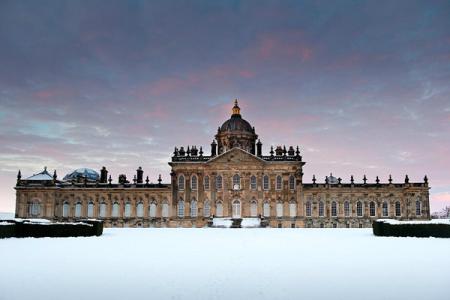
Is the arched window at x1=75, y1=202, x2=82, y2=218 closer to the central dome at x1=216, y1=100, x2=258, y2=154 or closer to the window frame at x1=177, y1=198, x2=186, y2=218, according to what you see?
the window frame at x1=177, y1=198, x2=186, y2=218

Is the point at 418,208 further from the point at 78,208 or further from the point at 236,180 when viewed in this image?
the point at 78,208

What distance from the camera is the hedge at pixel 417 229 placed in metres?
28.3

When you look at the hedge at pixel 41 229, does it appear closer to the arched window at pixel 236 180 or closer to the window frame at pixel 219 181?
the window frame at pixel 219 181

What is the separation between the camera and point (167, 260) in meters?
15.2

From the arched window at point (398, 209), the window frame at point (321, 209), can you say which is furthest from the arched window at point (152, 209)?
the arched window at point (398, 209)

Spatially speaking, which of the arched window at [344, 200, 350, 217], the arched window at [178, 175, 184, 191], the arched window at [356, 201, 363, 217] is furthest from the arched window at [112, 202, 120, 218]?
the arched window at [356, 201, 363, 217]

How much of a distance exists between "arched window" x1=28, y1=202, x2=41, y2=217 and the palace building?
12 cm

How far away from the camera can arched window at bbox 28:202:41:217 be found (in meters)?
62.6

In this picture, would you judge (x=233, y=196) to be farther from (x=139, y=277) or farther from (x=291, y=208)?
(x=139, y=277)

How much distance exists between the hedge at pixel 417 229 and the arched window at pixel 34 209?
46.6 metres

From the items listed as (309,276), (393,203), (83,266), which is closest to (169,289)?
(309,276)

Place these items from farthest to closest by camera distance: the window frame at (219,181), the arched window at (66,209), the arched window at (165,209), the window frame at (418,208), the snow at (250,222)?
1. the arched window at (66,209)
2. the arched window at (165,209)
3. the window frame at (418,208)
4. the window frame at (219,181)
5. the snow at (250,222)

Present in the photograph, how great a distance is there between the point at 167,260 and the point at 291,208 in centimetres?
4583

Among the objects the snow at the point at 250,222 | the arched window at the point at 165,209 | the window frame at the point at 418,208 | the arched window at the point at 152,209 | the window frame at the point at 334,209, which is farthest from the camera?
the arched window at the point at 152,209
